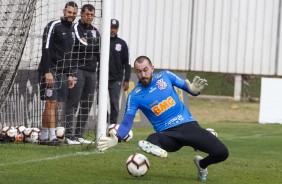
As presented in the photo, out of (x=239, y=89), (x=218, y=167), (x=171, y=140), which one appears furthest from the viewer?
(x=239, y=89)

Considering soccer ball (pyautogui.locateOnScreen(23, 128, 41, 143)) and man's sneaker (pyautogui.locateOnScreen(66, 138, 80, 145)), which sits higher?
soccer ball (pyautogui.locateOnScreen(23, 128, 41, 143))

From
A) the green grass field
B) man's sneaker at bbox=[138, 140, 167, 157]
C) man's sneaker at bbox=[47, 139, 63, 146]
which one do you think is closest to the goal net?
man's sneaker at bbox=[47, 139, 63, 146]

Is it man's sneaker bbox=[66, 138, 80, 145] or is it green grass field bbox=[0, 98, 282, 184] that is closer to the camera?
green grass field bbox=[0, 98, 282, 184]

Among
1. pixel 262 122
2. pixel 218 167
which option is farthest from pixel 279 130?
pixel 218 167

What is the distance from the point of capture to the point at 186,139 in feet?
36.2

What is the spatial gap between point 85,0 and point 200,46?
1542cm

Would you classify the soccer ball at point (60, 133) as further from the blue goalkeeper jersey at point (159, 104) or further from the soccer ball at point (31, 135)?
the blue goalkeeper jersey at point (159, 104)

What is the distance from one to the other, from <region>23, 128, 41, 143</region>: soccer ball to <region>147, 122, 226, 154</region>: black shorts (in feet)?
15.3

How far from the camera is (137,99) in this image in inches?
439

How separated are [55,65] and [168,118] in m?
4.42

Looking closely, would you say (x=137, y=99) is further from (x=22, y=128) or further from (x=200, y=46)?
(x=200, y=46)

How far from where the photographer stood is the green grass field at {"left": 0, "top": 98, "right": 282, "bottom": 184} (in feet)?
35.6

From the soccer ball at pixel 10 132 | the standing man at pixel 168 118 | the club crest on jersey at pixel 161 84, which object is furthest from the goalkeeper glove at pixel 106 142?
the soccer ball at pixel 10 132

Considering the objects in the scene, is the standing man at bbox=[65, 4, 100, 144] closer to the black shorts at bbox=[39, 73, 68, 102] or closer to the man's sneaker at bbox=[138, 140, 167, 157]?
the black shorts at bbox=[39, 73, 68, 102]
